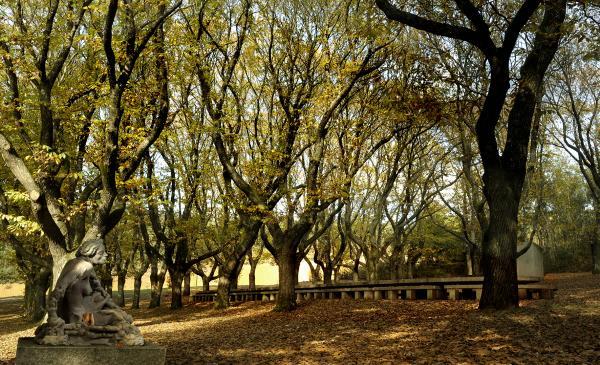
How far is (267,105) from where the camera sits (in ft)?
65.2

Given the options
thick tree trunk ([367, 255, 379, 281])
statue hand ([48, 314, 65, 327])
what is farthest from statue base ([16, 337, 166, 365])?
thick tree trunk ([367, 255, 379, 281])

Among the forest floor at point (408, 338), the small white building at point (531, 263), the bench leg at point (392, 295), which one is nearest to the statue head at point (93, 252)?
the forest floor at point (408, 338)

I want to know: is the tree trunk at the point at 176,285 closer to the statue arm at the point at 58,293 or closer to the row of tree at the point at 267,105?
the row of tree at the point at 267,105

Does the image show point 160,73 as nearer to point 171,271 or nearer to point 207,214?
point 171,271

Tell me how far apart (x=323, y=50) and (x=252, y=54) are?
374 centimetres

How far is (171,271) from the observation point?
73.3ft

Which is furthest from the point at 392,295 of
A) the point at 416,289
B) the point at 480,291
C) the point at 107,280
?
the point at 107,280

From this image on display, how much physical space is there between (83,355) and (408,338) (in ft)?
18.0

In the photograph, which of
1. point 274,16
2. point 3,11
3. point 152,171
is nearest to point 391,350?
point 274,16

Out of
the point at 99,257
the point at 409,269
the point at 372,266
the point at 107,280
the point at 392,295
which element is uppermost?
the point at 99,257

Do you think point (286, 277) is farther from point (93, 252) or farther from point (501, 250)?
point (93, 252)

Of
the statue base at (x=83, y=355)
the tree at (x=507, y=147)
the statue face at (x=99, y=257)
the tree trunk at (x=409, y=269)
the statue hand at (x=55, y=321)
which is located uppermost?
the tree at (x=507, y=147)

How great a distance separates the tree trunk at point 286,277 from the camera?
15289 millimetres

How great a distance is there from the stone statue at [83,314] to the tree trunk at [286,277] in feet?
28.6
